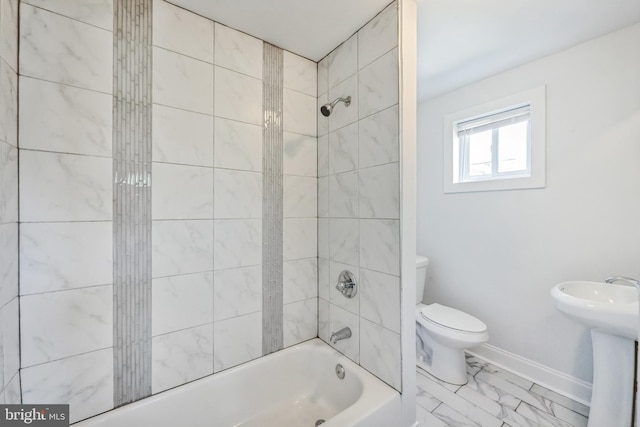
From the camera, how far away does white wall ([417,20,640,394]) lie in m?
1.56

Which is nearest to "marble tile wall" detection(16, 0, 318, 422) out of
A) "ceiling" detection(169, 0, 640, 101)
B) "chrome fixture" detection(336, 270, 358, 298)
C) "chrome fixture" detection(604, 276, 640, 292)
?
"ceiling" detection(169, 0, 640, 101)

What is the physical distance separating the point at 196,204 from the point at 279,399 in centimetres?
125

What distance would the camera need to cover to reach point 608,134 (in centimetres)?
160

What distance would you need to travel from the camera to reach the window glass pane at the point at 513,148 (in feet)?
6.61

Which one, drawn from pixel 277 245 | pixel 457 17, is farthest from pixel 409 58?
pixel 277 245

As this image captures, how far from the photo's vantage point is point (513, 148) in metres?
2.08

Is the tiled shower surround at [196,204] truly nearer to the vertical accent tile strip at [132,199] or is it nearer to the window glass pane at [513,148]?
the vertical accent tile strip at [132,199]

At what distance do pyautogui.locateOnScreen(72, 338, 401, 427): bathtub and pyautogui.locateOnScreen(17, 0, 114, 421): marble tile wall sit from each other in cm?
20

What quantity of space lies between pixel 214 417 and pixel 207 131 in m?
1.51

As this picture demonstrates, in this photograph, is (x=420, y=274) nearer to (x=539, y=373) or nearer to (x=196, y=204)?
(x=539, y=373)

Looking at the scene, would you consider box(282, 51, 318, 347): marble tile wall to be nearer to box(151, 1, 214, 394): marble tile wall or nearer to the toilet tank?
box(151, 1, 214, 394): marble tile wall

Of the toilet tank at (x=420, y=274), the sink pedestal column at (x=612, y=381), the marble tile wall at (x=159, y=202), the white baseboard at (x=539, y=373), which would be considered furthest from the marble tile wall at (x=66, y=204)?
the white baseboard at (x=539, y=373)

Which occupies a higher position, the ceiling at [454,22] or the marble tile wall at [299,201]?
the ceiling at [454,22]

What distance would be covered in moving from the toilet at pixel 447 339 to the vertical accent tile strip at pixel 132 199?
1.81 meters
